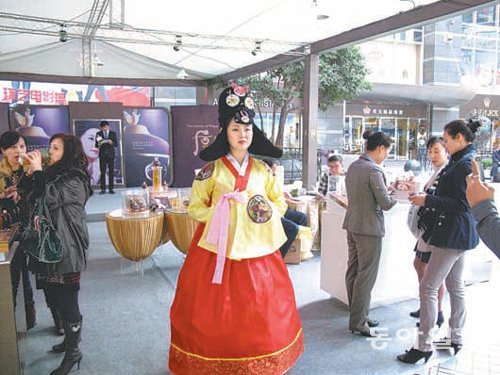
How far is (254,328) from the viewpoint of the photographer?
207 cm

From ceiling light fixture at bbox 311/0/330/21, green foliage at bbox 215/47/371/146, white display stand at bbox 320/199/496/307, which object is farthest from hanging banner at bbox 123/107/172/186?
white display stand at bbox 320/199/496/307

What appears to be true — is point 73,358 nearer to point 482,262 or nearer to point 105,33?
point 482,262

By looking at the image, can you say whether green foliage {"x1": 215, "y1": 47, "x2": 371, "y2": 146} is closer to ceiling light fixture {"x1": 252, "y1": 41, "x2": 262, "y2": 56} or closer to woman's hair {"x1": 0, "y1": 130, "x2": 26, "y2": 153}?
ceiling light fixture {"x1": 252, "y1": 41, "x2": 262, "y2": 56}

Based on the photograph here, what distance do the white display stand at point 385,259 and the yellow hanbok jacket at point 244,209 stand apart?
1.38m

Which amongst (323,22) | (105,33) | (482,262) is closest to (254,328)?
(482,262)

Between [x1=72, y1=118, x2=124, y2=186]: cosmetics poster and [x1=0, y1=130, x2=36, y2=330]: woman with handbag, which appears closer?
[x1=0, y1=130, x2=36, y2=330]: woman with handbag

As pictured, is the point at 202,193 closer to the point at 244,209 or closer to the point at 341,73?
the point at 244,209

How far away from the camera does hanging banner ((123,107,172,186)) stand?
10508 millimetres

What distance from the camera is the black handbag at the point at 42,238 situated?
7.70ft

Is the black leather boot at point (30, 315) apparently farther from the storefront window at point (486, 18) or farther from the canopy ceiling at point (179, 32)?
the storefront window at point (486, 18)

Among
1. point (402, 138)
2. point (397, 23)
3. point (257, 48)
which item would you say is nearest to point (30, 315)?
point (397, 23)

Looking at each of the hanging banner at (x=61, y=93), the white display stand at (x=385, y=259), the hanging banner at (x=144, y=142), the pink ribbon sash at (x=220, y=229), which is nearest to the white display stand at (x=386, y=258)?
the white display stand at (x=385, y=259)

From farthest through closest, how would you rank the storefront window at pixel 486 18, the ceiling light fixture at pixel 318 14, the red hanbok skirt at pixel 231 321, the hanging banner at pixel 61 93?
the storefront window at pixel 486 18, the hanging banner at pixel 61 93, the ceiling light fixture at pixel 318 14, the red hanbok skirt at pixel 231 321

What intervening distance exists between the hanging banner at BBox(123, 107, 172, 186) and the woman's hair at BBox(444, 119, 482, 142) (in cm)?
843
